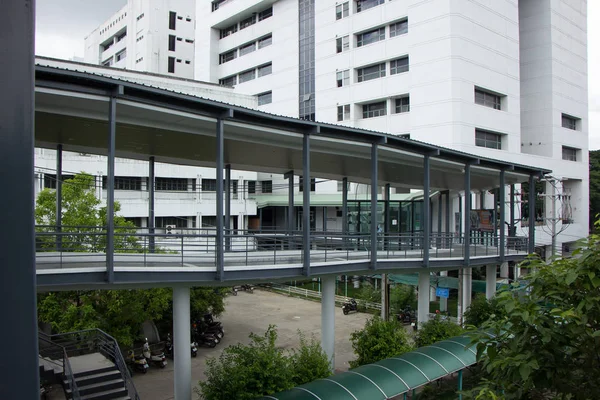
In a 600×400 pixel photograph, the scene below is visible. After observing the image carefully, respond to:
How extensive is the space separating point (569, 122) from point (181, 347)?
1865 inches

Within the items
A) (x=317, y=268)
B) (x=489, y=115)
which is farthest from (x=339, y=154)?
(x=489, y=115)

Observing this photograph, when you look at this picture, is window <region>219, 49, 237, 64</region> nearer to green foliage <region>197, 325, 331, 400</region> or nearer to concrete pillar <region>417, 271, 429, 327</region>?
concrete pillar <region>417, 271, 429, 327</region>

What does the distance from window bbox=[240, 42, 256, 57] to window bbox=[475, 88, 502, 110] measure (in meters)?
28.0

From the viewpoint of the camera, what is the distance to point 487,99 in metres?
38.1

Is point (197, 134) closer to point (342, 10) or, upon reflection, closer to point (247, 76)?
point (342, 10)

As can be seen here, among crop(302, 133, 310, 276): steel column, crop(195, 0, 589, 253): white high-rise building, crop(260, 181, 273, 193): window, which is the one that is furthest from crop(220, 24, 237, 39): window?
crop(302, 133, 310, 276): steel column

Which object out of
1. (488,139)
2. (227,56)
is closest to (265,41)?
(227,56)

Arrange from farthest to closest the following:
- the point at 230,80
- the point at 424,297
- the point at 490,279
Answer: the point at 230,80, the point at 490,279, the point at 424,297

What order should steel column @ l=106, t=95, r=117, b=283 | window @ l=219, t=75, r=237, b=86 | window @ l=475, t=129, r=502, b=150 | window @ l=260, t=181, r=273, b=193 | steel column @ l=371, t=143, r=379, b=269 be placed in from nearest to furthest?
steel column @ l=106, t=95, r=117, b=283, steel column @ l=371, t=143, r=379, b=269, window @ l=475, t=129, r=502, b=150, window @ l=260, t=181, r=273, b=193, window @ l=219, t=75, r=237, b=86

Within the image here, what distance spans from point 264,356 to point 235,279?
216 cm

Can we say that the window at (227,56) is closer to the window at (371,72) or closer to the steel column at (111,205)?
the window at (371,72)

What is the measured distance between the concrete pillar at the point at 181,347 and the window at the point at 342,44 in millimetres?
35431

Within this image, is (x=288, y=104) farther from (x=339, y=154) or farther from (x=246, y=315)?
(x=339, y=154)

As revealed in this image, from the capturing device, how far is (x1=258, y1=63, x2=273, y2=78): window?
172 ft
